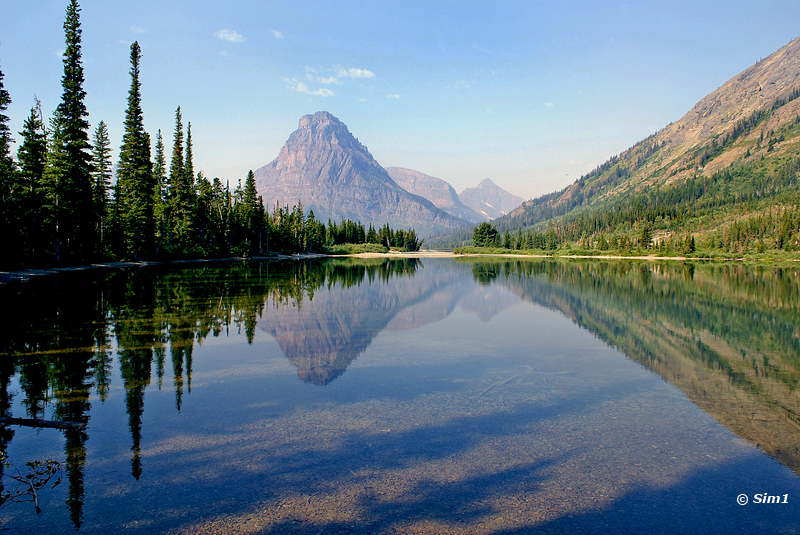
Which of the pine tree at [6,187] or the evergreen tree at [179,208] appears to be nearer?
the pine tree at [6,187]

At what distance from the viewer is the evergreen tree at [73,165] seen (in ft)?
131

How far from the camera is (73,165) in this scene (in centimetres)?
4109

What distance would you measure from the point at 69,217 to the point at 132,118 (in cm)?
2354

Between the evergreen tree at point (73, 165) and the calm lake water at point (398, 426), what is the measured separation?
91.4ft

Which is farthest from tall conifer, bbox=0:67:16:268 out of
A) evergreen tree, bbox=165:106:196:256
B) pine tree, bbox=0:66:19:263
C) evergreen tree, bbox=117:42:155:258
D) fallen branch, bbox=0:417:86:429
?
fallen branch, bbox=0:417:86:429

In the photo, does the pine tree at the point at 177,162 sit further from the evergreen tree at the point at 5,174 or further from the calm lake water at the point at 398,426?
the calm lake water at the point at 398,426

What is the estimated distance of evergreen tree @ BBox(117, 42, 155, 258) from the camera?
52125mm

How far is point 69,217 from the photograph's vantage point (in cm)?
3988

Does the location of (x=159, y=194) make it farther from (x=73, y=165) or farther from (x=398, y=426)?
(x=398, y=426)

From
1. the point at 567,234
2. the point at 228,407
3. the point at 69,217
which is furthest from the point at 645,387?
the point at 567,234

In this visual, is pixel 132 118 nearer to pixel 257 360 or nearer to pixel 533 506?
pixel 257 360

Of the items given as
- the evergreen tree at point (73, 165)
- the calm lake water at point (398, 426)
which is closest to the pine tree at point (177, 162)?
the evergreen tree at point (73, 165)

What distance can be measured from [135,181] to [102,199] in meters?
4.17

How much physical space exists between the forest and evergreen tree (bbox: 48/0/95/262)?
0.27ft
